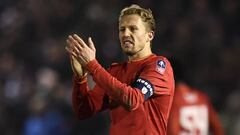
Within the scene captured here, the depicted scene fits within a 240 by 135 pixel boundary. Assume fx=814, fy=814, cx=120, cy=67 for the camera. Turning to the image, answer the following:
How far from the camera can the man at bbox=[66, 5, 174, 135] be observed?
4762 millimetres

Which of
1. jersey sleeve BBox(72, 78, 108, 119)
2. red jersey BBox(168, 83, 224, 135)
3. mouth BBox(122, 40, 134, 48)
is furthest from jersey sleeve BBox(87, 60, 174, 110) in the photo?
red jersey BBox(168, 83, 224, 135)

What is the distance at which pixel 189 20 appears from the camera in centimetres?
1130

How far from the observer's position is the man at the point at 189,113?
7605 millimetres

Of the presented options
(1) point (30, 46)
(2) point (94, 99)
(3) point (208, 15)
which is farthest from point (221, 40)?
(2) point (94, 99)

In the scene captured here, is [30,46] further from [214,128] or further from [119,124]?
[119,124]

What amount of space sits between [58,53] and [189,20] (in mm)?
2106

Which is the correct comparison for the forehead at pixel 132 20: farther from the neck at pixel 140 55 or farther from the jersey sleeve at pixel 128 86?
the jersey sleeve at pixel 128 86

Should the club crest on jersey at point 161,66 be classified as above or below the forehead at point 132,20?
below

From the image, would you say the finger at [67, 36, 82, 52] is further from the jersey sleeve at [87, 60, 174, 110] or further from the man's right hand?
the man's right hand

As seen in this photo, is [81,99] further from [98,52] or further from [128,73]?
[98,52]

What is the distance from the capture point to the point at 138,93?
4762 millimetres

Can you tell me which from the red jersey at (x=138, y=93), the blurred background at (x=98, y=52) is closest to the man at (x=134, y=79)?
the red jersey at (x=138, y=93)

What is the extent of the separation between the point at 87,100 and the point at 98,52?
6.35 meters

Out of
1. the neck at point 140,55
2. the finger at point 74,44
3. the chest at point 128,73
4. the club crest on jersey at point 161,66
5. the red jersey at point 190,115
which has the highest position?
the finger at point 74,44
